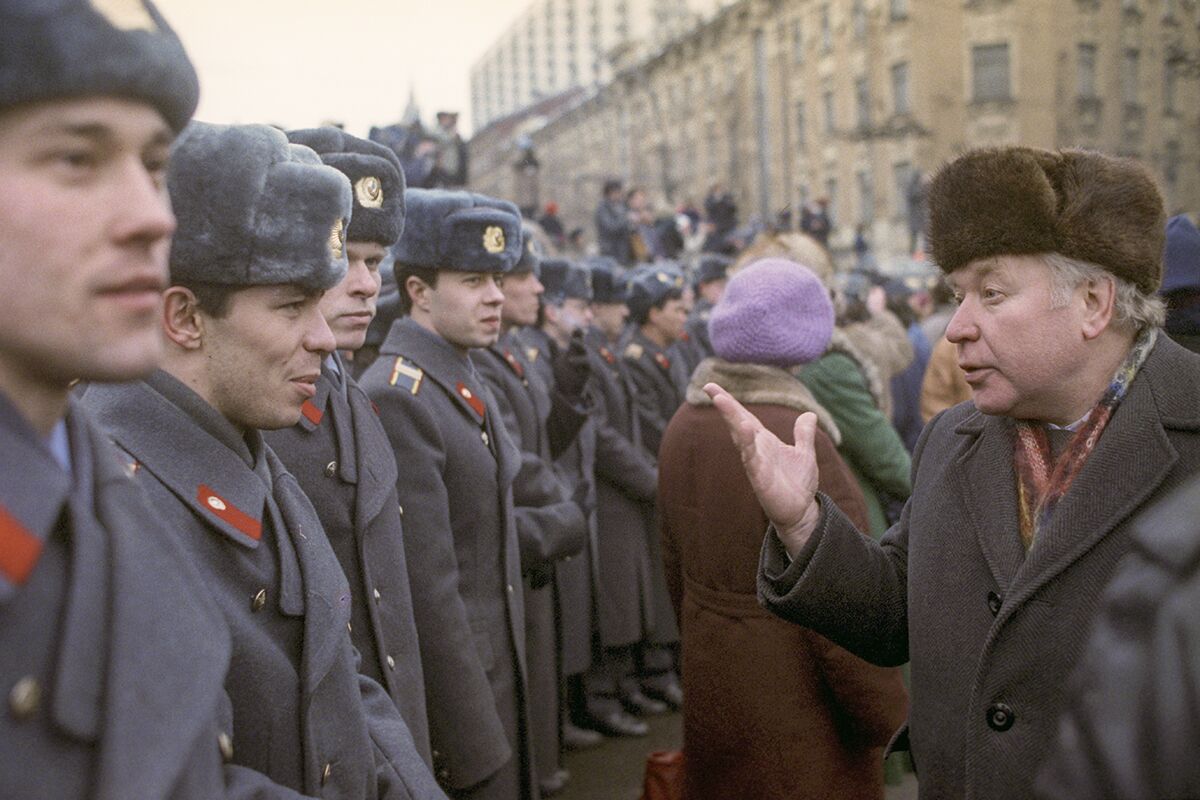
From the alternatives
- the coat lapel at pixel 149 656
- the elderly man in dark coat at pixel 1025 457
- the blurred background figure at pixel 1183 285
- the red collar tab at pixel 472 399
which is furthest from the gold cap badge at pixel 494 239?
the coat lapel at pixel 149 656

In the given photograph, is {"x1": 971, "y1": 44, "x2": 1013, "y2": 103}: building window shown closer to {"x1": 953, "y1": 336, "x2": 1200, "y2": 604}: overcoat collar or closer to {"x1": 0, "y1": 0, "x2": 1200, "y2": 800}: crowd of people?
{"x1": 0, "y1": 0, "x2": 1200, "y2": 800}: crowd of people

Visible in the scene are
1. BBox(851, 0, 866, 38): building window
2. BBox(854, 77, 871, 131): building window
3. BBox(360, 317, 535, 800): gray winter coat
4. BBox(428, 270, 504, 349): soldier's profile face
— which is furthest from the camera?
BBox(854, 77, 871, 131): building window

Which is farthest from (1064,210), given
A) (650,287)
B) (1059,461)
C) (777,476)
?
(650,287)

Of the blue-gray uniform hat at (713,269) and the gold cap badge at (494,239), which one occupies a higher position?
the gold cap badge at (494,239)

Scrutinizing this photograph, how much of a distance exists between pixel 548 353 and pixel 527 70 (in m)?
92.7

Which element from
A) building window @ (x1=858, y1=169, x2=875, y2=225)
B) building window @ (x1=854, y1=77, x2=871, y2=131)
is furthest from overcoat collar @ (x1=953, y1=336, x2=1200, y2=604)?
building window @ (x1=858, y1=169, x2=875, y2=225)

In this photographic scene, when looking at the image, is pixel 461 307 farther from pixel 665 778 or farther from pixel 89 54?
pixel 89 54

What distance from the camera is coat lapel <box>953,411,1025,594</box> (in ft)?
7.49

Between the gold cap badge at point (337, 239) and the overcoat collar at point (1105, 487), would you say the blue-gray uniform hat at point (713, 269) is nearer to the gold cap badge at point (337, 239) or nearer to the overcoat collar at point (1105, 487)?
the overcoat collar at point (1105, 487)

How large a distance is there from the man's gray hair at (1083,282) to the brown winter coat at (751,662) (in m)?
1.20

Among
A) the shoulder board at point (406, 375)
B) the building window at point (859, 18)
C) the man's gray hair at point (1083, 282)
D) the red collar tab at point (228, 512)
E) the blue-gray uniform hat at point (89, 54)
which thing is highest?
the building window at point (859, 18)

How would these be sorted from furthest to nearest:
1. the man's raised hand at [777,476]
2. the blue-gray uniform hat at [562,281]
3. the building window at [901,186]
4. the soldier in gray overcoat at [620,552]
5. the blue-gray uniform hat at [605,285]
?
the building window at [901,186] < the blue-gray uniform hat at [605,285] < the blue-gray uniform hat at [562,281] < the soldier in gray overcoat at [620,552] < the man's raised hand at [777,476]

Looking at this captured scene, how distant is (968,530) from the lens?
94.3 inches

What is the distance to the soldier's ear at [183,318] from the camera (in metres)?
2.05
